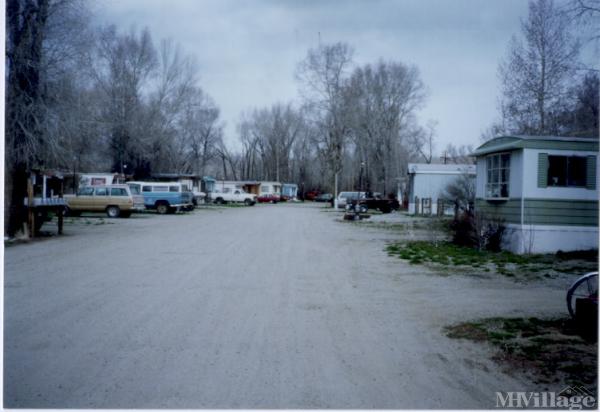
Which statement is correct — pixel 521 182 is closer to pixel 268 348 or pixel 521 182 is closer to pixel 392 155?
pixel 268 348

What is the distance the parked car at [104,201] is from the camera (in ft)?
80.5

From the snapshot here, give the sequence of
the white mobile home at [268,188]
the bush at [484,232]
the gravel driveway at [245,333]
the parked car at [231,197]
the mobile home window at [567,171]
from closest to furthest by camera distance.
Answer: the gravel driveway at [245,333]
the mobile home window at [567,171]
the bush at [484,232]
the parked car at [231,197]
the white mobile home at [268,188]

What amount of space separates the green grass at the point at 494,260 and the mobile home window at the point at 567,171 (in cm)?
184

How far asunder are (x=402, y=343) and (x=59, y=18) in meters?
9.48


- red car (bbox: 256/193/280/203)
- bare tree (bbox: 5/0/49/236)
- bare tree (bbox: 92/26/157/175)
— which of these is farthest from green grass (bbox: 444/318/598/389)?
red car (bbox: 256/193/280/203)

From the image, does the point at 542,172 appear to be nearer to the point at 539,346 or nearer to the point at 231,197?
the point at 539,346

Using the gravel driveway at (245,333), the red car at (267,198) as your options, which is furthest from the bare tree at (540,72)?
the red car at (267,198)

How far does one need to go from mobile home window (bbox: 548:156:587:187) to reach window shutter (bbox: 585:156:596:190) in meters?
0.16

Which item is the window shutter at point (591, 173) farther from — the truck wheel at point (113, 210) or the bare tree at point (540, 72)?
the truck wheel at point (113, 210)

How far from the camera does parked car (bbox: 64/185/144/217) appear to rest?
2453 centimetres

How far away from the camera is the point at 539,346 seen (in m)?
5.07

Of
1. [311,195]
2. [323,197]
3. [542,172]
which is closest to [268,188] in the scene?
[323,197]

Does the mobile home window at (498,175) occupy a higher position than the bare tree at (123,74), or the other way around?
the bare tree at (123,74)

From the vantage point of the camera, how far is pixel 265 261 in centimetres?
1084
